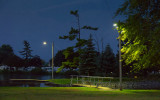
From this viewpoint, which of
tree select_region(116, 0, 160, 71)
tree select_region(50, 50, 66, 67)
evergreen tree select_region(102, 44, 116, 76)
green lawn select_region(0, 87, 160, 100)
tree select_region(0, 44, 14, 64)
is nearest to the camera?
green lawn select_region(0, 87, 160, 100)

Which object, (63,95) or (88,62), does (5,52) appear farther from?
(63,95)

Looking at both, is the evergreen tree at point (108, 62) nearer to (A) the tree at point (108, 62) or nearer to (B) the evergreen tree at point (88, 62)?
(A) the tree at point (108, 62)

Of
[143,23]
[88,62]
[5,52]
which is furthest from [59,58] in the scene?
[143,23]

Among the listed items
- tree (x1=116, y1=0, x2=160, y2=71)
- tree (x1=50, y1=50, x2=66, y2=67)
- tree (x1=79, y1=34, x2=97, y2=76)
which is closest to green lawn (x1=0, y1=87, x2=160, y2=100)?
tree (x1=116, y1=0, x2=160, y2=71)

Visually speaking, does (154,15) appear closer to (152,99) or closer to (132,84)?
(152,99)

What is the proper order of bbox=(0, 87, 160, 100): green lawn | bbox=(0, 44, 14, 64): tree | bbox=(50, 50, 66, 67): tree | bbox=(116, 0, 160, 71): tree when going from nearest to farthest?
1. bbox=(0, 87, 160, 100): green lawn
2. bbox=(116, 0, 160, 71): tree
3. bbox=(0, 44, 14, 64): tree
4. bbox=(50, 50, 66, 67): tree

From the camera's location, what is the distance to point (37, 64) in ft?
325

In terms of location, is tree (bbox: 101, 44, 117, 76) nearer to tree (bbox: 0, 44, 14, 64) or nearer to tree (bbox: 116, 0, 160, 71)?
tree (bbox: 116, 0, 160, 71)

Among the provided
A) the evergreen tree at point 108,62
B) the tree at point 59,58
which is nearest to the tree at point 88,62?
the evergreen tree at point 108,62

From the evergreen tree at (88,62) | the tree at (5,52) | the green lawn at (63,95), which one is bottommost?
the green lawn at (63,95)

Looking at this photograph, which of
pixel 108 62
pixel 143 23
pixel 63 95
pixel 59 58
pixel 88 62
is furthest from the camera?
pixel 59 58

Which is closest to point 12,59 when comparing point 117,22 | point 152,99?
point 117,22

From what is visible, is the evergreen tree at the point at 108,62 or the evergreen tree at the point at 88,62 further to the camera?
the evergreen tree at the point at 108,62

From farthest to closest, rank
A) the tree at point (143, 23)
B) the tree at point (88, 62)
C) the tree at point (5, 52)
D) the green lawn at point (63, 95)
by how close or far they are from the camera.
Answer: the tree at point (5, 52) → the tree at point (88, 62) → the tree at point (143, 23) → the green lawn at point (63, 95)
